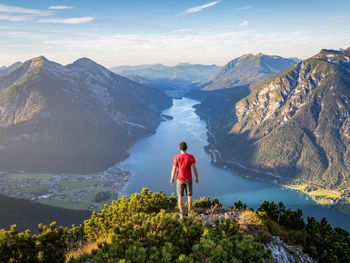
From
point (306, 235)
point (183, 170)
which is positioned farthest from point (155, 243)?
point (306, 235)

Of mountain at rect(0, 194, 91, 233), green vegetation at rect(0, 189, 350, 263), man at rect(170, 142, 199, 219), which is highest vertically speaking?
man at rect(170, 142, 199, 219)

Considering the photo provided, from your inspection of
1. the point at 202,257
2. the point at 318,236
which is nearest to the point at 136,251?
the point at 202,257

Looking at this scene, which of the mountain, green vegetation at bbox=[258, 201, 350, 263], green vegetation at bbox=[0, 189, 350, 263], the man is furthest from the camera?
the mountain

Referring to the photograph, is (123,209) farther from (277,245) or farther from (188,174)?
(277,245)

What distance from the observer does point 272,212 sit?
39188 millimetres

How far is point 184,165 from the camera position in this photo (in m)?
25.3

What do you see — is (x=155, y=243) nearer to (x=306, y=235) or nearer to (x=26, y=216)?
(x=306, y=235)

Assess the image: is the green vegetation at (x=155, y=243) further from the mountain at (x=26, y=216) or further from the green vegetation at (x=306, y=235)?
the mountain at (x=26, y=216)

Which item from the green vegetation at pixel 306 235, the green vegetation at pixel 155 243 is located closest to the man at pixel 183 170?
the green vegetation at pixel 155 243

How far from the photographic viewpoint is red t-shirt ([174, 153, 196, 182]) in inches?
999

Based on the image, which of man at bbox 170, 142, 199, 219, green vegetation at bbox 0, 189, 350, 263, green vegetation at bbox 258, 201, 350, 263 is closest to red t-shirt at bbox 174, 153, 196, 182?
man at bbox 170, 142, 199, 219

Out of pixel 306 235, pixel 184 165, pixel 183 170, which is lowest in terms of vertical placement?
pixel 306 235

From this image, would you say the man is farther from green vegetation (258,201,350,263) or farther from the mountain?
the mountain

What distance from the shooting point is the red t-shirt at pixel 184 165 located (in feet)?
83.3
